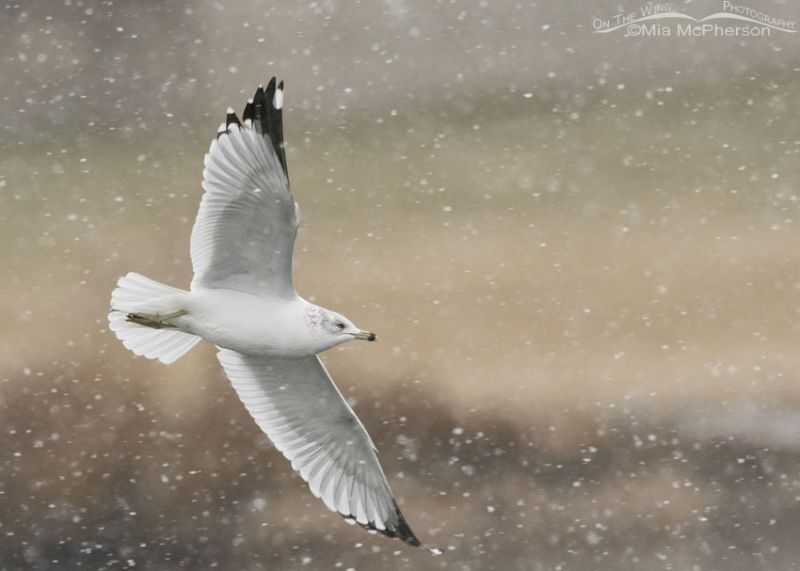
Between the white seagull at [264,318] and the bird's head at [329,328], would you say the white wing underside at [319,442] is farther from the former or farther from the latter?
the bird's head at [329,328]

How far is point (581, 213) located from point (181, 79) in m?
2.60

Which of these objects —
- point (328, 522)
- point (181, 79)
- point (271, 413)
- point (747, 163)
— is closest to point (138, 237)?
point (181, 79)

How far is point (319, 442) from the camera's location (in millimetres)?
5574

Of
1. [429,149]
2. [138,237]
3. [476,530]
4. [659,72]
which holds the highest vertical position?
[659,72]

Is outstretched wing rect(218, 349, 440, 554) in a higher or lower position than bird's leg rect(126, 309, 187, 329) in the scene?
lower

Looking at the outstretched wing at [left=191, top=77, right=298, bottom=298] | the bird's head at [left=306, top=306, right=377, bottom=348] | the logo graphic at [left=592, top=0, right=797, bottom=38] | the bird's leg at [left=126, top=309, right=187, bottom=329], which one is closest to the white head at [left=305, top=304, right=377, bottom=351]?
the bird's head at [left=306, top=306, right=377, bottom=348]

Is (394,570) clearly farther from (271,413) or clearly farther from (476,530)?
(271,413)

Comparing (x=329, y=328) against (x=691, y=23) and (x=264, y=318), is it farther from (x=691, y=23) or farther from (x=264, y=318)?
(x=691, y=23)

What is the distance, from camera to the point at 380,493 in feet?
18.3

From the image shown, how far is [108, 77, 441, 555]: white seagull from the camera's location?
4840mm

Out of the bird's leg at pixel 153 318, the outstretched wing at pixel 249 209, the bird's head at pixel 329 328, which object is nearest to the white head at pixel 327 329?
the bird's head at pixel 329 328

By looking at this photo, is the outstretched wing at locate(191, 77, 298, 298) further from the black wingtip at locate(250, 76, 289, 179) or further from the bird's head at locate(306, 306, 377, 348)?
the bird's head at locate(306, 306, 377, 348)

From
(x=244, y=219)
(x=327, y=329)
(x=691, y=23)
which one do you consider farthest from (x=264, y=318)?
(x=691, y=23)

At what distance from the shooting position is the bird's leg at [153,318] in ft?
16.6
